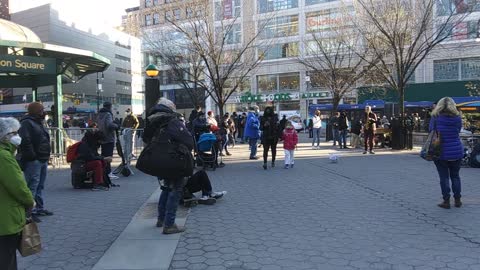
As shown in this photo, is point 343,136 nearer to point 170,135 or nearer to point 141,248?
point 170,135

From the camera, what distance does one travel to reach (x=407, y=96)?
1794 inches

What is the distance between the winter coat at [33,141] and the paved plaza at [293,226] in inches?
38.8

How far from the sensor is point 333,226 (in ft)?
19.7

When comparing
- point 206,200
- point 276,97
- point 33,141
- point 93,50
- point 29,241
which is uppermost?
point 93,50

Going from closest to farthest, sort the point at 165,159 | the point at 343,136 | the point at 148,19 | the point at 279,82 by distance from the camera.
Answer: the point at 165,159
the point at 343,136
the point at 148,19
the point at 279,82

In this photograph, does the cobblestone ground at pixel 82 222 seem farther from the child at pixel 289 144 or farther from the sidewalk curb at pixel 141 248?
the child at pixel 289 144

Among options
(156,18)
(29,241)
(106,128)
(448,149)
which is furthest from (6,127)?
(156,18)

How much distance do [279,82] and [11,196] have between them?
175 ft

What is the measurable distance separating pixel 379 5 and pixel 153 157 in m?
16.3

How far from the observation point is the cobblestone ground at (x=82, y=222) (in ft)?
15.9

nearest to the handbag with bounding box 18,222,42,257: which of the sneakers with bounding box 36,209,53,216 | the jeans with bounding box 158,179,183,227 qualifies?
the jeans with bounding box 158,179,183,227

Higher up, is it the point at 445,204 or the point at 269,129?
the point at 269,129

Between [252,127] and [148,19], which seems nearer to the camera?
[252,127]

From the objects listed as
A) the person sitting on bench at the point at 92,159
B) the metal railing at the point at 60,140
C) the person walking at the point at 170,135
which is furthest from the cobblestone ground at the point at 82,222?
the metal railing at the point at 60,140
